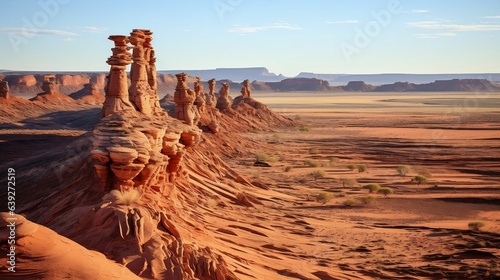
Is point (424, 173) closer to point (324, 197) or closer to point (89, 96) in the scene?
point (324, 197)

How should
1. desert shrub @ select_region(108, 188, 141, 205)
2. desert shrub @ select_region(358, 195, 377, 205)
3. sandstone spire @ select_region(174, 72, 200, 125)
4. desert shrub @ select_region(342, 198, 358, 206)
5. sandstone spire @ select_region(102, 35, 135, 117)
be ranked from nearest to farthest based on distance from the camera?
desert shrub @ select_region(108, 188, 141, 205), sandstone spire @ select_region(102, 35, 135, 117), desert shrub @ select_region(342, 198, 358, 206), desert shrub @ select_region(358, 195, 377, 205), sandstone spire @ select_region(174, 72, 200, 125)

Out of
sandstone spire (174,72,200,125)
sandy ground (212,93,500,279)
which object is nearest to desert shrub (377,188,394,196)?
sandy ground (212,93,500,279)

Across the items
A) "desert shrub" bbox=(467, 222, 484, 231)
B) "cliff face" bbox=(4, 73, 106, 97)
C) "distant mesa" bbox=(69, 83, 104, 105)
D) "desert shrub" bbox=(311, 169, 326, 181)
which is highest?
"desert shrub" bbox=(467, 222, 484, 231)

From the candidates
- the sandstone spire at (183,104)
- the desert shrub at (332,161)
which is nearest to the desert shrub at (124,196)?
the sandstone spire at (183,104)

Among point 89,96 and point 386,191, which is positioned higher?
point 386,191

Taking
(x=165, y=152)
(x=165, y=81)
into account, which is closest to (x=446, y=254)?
(x=165, y=152)

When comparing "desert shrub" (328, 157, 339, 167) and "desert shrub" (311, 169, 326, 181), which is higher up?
"desert shrub" (311, 169, 326, 181)

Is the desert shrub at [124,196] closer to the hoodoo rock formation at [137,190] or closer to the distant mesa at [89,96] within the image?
the hoodoo rock formation at [137,190]

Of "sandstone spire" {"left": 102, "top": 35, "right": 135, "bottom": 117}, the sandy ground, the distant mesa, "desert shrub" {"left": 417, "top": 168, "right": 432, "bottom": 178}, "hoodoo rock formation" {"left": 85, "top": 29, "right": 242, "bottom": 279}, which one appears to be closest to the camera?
"hoodoo rock formation" {"left": 85, "top": 29, "right": 242, "bottom": 279}

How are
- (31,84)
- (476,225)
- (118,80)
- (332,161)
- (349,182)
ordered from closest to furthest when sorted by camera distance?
(118,80) → (476,225) → (349,182) → (332,161) → (31,84)

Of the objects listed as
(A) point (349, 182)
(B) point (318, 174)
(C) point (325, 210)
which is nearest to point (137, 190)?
(C) point (325, 210)

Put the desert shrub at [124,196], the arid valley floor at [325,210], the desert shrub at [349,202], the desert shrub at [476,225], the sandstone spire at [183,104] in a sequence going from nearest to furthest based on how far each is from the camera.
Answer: the desert shrub at [124,196], the arid valley floor at [325,210], the desert shrub at [476,225], the desert shrub at [349,202], the sandstone spire at [183,104]

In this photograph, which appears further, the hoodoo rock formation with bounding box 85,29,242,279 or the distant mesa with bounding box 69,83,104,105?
the distant mesa with bounding box 69,83,104,105

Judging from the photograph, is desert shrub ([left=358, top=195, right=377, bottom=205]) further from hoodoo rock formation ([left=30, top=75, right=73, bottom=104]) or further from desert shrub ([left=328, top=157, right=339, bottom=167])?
hoodoo rock formation ([left=30, top=75, right=73, bottom=104])
